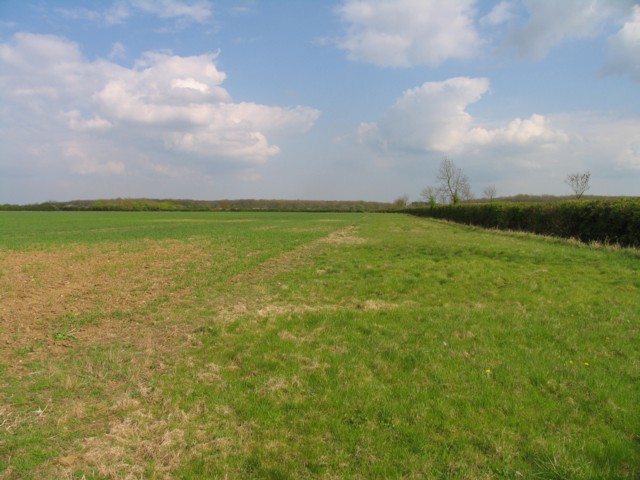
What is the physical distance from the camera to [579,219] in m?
19.8

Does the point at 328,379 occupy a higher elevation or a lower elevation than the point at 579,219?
lower

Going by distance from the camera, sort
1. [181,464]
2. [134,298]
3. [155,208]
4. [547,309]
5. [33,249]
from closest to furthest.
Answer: [181,464] < [547,309] < [134,298] < [33,249] < [155,208]

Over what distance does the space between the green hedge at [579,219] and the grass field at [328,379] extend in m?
7.17

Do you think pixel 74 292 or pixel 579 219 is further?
pixel 579 219

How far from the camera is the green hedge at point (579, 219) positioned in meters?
16.1

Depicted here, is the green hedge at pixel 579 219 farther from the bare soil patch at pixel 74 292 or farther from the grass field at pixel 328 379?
the bare soil patch at pixel 74 292

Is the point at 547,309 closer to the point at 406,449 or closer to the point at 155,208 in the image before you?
the point at 406,449

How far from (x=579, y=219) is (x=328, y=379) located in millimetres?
20533

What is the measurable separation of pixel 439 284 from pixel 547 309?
2935 mm

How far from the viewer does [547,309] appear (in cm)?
793

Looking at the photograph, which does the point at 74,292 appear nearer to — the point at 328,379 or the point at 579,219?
the point at 328,379

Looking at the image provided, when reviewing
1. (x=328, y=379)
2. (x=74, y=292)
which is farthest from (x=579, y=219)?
(x=74, y=292)

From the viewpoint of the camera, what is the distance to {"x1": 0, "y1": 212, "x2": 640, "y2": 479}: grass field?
345 cm

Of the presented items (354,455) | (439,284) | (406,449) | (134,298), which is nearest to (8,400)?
(354,455)
